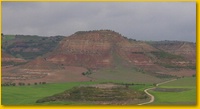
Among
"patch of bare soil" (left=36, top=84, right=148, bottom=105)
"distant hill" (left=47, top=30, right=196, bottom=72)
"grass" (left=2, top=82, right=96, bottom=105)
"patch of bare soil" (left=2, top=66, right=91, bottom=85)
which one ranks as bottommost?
"grass" (left=2, top=82, right=96, bottom=105)

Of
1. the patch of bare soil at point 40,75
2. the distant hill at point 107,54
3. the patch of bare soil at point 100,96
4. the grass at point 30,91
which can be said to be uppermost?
the distant hill at point 107,54

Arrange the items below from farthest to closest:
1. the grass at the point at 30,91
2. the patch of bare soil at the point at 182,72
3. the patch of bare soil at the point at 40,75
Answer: the patch of bare soil at the point at 182,72
the patch of bare soil at the point at 40,75
the grass at the point at 30,91

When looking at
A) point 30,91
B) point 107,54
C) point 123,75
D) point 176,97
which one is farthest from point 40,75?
point 176,97

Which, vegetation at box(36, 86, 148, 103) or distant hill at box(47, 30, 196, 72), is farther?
distant hill at box(47, 30, 196, 72)

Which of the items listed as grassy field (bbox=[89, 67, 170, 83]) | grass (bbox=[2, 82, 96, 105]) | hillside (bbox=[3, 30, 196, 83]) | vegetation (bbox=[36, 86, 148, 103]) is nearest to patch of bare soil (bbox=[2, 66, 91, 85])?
hillside (bbox=[3, 30, 196, 83])

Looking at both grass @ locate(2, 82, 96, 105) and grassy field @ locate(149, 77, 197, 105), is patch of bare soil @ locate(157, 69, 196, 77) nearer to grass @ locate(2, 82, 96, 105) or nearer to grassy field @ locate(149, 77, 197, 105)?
grass @ locate(2, 82, 96, 105)

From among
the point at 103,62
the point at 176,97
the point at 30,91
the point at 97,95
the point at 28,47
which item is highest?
the point at 28,47

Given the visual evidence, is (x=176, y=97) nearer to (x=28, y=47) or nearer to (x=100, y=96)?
(x=100, y=96)

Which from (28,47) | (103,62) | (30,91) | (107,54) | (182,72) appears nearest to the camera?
(30,91)

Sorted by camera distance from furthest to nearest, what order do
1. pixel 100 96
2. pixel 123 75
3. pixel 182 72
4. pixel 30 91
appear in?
1. pixel 182 72
2. pixel 123 75
3. pixel 30 91
4. pixel 100 96

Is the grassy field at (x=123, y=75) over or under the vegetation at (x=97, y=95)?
over

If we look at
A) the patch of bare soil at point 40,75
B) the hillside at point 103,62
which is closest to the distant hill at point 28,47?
the hillside at point 103,62

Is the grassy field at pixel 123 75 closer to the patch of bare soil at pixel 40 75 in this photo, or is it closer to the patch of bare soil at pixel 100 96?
the patch of bare soil at pixel 40 75
